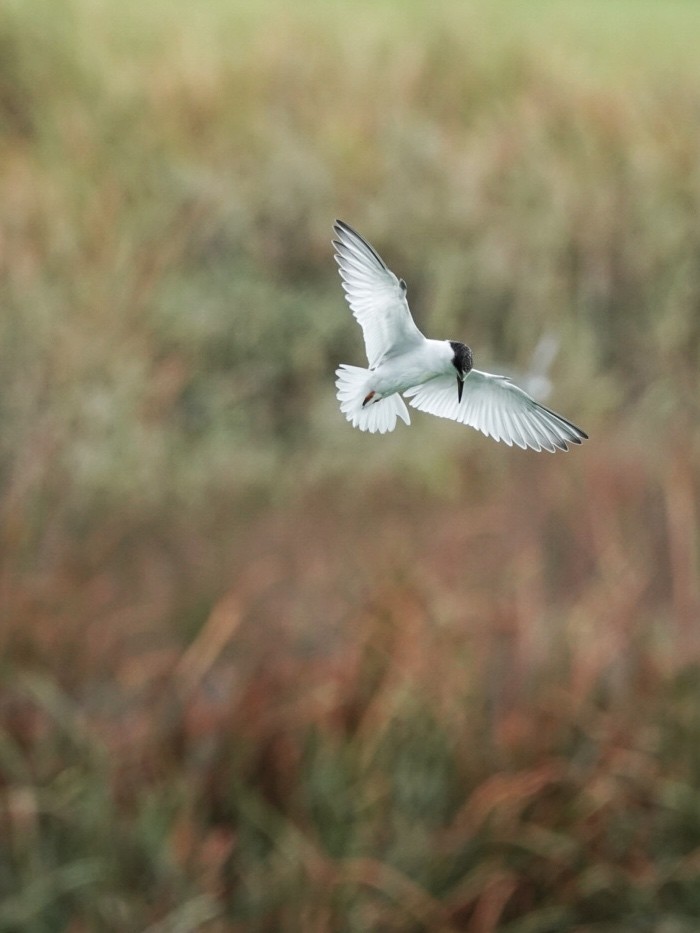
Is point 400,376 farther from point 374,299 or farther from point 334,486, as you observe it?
point 334,486

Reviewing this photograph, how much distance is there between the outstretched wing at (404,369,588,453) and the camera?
43 centimetres

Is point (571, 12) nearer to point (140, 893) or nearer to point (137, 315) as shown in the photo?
point (137, 315)

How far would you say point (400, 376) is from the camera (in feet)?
1.36

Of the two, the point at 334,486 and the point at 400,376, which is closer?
the point at 400,376

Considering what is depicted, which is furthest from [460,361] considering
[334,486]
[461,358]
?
[334,486]

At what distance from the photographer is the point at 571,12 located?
22.8 ft

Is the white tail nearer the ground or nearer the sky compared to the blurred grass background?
nearer the ground

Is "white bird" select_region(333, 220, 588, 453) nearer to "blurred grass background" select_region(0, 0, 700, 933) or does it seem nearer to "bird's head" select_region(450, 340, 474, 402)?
"bird's head" select_region(450, 340, 474, 402)

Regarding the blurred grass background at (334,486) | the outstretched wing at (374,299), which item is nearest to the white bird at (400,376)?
the outstretched wing at (374,299)

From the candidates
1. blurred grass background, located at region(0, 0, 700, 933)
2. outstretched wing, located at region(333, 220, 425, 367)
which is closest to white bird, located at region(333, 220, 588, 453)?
outstretched wing, located at region(333, 220, 425, 367)

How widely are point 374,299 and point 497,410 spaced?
0.18ft

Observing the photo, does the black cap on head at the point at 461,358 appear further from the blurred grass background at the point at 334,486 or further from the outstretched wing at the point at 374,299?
the blurred grass background at the point at 334,486

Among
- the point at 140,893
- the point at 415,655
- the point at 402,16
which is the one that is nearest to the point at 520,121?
the point at 402,16

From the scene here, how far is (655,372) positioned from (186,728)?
3.39 meters
